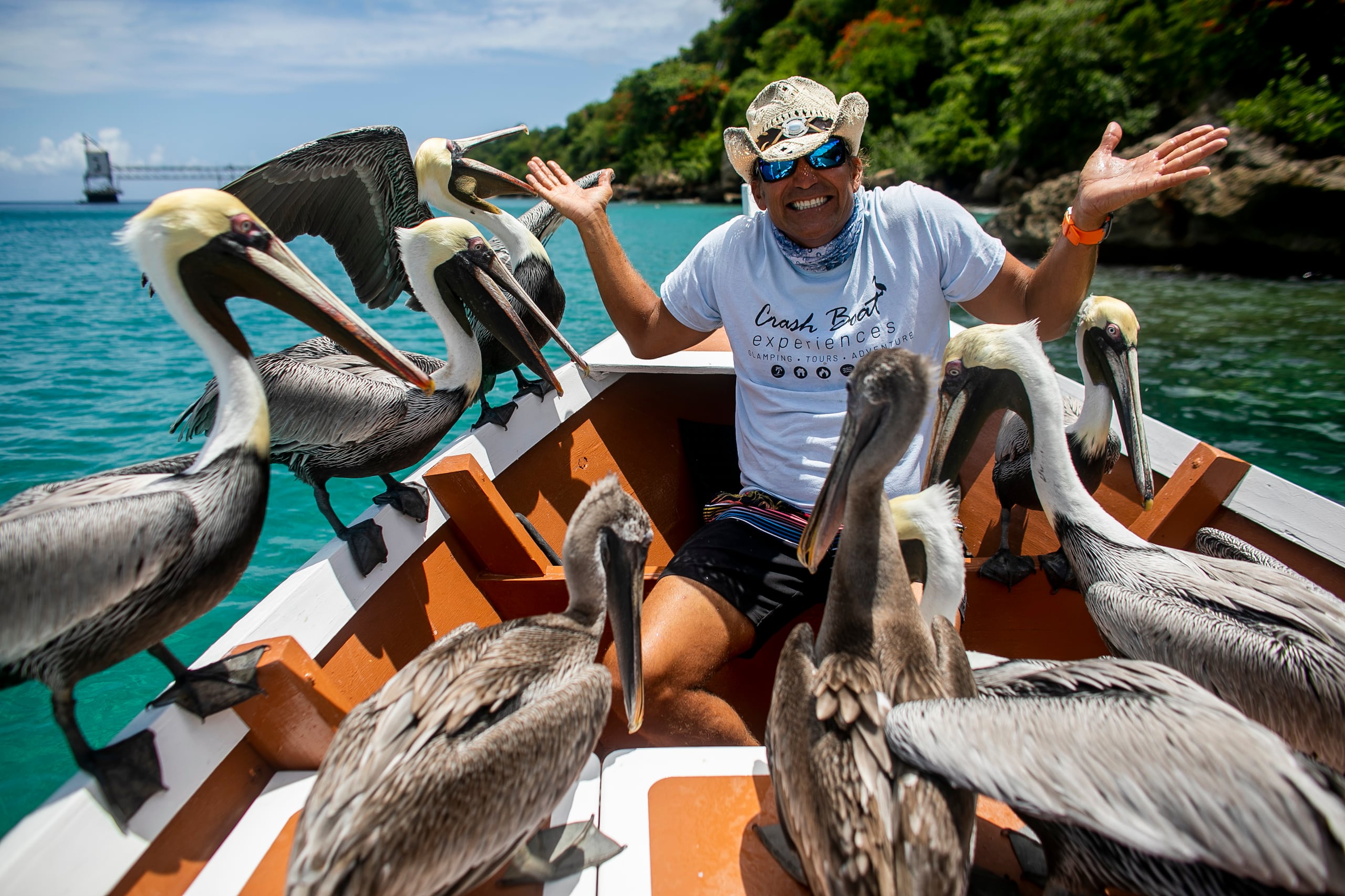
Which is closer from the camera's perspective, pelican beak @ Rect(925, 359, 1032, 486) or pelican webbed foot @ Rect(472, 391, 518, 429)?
pelican beak @ Rect(925, 359, 1032, 486)

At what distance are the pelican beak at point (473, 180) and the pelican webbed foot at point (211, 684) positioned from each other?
2.56 metres

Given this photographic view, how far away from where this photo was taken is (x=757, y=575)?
87.2 inches

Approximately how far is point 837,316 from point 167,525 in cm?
187

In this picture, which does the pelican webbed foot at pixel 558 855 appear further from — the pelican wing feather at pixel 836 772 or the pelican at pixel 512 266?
the pelican at pixel 512 266

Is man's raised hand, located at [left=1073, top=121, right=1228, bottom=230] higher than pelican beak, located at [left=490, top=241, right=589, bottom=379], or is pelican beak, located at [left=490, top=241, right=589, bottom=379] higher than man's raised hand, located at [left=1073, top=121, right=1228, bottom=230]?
man's raised hand, located at [left=1073, top=121, right=1228, bottom=230]

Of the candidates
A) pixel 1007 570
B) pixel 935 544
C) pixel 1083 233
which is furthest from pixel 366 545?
pixel 1083 233

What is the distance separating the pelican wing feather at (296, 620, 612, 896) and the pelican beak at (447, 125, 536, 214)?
8.82 feet

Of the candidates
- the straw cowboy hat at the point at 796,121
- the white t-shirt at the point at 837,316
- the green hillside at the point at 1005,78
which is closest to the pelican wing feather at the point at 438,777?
the white t-shirt at the point at 837,316

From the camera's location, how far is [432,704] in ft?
4.55

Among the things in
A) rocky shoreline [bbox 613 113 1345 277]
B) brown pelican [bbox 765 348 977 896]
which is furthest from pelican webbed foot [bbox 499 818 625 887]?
rocky shoreline [bbox 613 113 1345 277]

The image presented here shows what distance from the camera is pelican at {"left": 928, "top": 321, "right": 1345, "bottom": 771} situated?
1660 mm

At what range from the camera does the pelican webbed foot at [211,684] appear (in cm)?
150

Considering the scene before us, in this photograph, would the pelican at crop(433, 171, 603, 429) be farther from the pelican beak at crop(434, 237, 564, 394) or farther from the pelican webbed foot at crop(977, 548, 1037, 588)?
the pelican webbed foot at crop(977, 548, 1037, 588)

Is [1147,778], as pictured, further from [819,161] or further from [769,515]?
[819,161]
